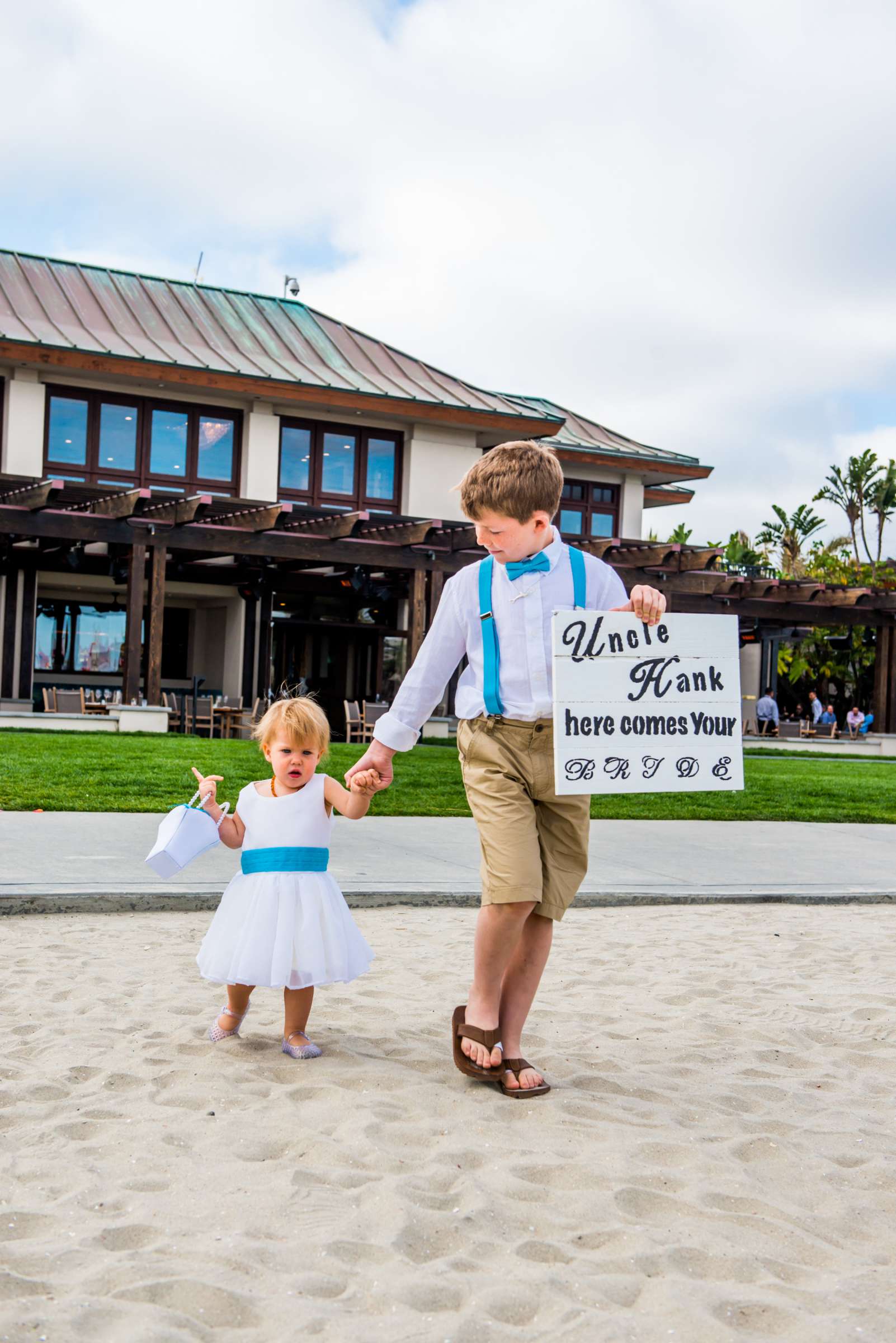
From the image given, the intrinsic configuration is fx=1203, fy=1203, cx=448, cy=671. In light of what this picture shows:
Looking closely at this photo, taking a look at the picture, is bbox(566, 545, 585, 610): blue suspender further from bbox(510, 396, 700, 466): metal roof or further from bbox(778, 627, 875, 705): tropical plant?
bbox(778, 627, 875, 705): tropical plant

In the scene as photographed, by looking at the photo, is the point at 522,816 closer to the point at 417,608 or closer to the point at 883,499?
the point at 417,608

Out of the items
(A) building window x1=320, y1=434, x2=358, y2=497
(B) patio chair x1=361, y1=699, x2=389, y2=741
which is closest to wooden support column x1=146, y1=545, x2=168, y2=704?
(B) patio chair x1=361, y1=699, x2=389, y2=741

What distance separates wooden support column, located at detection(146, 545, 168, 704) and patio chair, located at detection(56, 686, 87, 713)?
1236 millimetres

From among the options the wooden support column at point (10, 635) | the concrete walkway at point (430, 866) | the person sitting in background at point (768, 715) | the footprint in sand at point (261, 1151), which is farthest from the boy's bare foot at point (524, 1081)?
the person sitting in background at point (768, 715)

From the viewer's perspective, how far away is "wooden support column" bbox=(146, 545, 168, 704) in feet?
63.6

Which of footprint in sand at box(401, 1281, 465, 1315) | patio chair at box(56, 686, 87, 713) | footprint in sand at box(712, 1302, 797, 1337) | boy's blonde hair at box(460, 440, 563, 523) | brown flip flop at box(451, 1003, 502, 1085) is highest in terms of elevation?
boy's blonde hair at box(460, 440, 563, 523)

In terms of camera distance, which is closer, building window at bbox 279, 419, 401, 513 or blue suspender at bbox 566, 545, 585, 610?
blue suspender at bbox 566, 545, 585, 610

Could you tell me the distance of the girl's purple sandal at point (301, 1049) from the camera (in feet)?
12.8

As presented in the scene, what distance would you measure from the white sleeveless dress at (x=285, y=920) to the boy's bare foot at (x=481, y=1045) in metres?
0.42

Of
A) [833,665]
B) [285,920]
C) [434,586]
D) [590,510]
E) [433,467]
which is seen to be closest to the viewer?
[285,920]

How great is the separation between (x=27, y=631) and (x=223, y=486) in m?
4.64

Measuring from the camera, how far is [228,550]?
20.5 metres

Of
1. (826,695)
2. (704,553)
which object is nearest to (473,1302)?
(704,553)

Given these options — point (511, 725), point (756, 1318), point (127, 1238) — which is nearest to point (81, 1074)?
point (127, 1238)
